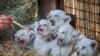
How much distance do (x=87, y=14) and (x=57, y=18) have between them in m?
0.46

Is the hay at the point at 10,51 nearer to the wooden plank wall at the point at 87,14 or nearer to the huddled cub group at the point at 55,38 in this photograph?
the huddled cub group at the point at 55,38

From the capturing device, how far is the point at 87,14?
4.57 m

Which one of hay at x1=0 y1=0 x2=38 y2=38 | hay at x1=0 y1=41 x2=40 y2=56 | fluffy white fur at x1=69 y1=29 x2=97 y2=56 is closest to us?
fluffy white fur at x1=69 y1=29 x2=97 y2=56

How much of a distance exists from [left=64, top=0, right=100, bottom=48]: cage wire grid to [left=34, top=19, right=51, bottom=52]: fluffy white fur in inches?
19.3

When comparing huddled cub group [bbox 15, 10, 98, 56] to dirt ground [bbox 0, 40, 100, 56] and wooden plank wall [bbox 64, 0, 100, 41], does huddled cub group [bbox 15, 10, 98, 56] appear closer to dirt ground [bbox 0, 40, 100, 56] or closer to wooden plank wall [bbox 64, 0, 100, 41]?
dirt ground [bbox 0, 40, 100, 56]

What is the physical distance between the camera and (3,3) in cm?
453

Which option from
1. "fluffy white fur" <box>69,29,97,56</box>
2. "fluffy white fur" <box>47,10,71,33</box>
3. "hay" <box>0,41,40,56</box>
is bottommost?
"hay" <box>0,41,40,56</box>

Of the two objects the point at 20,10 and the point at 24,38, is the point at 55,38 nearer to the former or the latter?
the point at 24,38

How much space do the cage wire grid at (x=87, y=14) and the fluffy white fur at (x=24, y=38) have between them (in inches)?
21.4

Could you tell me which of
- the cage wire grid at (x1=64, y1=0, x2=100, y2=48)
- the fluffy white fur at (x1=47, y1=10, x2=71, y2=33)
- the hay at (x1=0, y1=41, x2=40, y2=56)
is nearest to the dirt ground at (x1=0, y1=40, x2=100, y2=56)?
the hay at (x1=0, y1=41, x2=40, y2=56)

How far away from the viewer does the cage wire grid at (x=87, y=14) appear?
457cm

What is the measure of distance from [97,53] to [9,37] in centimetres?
97

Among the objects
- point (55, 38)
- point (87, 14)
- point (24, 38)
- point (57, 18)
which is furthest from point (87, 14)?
point (24, 38)

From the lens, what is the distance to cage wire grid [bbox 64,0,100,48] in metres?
4.57
